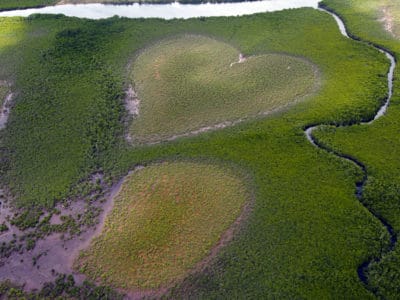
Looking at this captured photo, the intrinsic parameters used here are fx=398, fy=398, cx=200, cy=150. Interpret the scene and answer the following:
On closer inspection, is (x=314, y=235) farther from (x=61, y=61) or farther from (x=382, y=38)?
(x=61, y=61)

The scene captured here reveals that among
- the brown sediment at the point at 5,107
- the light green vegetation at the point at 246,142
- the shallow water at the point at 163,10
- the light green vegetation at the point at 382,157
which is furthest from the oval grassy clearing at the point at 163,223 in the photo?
the shallow water at the point at 163,10

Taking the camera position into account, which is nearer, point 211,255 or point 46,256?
point 211,255

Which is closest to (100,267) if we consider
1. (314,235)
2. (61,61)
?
(314,235)

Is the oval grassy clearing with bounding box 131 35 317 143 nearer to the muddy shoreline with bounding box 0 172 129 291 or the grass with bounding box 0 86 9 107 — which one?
the muddy shoreline with bounding box 0 172 129 291

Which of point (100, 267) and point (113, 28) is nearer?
point (100, 267)

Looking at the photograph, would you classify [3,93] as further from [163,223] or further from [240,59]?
[240,59]

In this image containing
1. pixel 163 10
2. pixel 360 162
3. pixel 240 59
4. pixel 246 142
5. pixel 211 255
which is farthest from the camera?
pixel 163 10

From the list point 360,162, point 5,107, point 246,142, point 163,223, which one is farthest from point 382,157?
point 5,107
